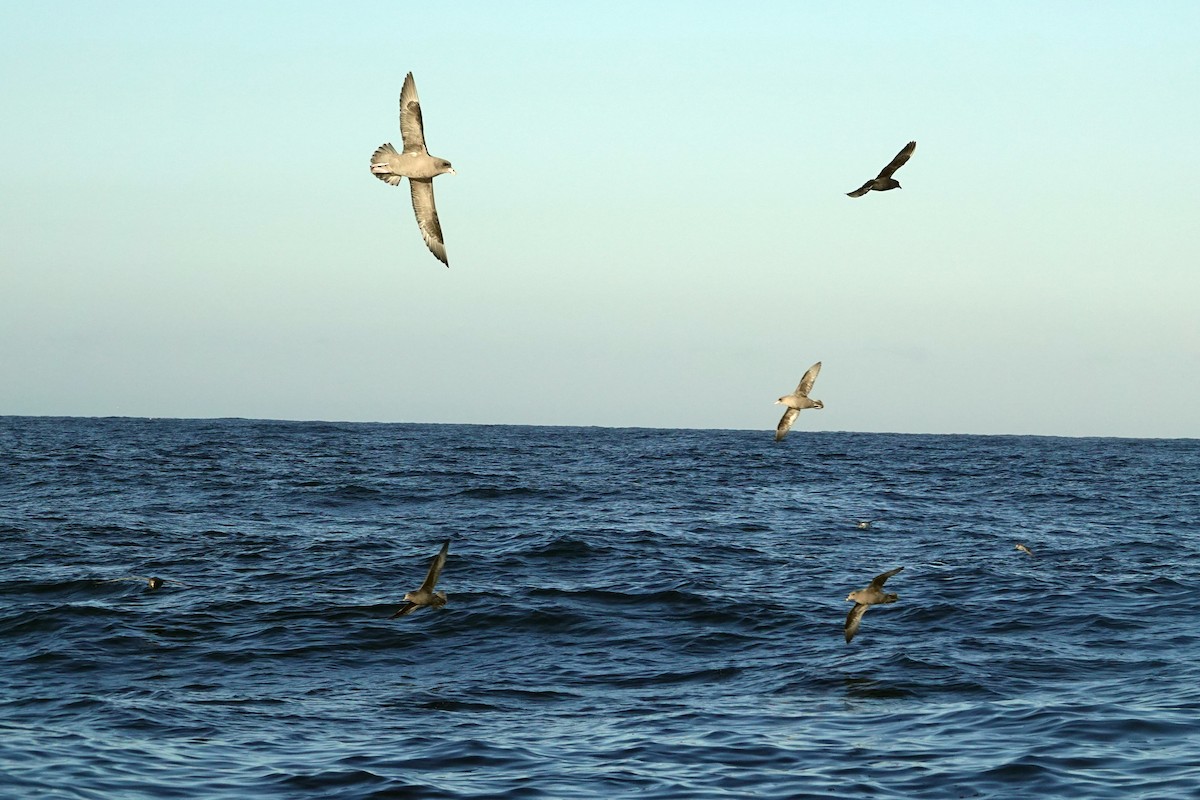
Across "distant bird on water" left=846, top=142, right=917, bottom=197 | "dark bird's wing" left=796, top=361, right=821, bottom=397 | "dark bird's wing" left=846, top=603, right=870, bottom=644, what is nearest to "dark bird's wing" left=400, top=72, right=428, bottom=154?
"distant bird on water" left=846, top=142, right=917, bottom=197

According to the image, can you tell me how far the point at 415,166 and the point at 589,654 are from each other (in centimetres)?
822

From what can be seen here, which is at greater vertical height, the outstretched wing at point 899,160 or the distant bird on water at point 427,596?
the outstretched wing at point 899,160

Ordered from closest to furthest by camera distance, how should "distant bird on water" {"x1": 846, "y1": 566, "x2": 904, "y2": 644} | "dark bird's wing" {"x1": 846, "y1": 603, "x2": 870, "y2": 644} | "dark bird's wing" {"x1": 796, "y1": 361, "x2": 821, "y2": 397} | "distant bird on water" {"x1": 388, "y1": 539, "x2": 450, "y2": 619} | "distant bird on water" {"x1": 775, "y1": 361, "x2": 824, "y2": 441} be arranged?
1. "distant bird on water" {"x1": 388, "y1": 539, "x2": 450, "y2": 619}
2. "distant bird on water" {"x1": 846, "y1": 566, "x2": 904, "y2": 644}
3. "dark bird's wing" {"x1": 846, "y1": 603, "x2": 870, "y2": 644}
4. "distant bird on water" {"x1": 775, "y1": 361, "x2": 824, "y2": 441}
5. "dark bird's wing" {"x1": 796, "y1": 361, "x2": 821, "y2": 397}

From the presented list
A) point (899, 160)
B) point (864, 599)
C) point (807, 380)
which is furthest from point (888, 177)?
point (864, 599)

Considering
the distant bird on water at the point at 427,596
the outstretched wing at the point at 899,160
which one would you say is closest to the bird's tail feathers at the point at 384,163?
the distant bird on water at the point at 427,596

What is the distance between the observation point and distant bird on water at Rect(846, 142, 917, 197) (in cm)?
1658

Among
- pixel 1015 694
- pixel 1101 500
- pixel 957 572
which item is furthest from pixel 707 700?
pixel 1101 500

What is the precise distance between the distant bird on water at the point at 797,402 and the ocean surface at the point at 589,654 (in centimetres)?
321

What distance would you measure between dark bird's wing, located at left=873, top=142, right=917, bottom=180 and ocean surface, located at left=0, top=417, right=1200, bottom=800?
6410 millimetres

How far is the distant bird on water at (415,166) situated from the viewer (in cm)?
1248

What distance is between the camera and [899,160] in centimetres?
1722

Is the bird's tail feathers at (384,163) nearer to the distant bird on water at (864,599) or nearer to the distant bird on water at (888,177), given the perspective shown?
the distant bird on water at (888,177)

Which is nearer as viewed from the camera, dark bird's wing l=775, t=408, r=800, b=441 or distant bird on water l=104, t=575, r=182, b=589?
dark bird's wing l=775, t=408, r=800, b=441

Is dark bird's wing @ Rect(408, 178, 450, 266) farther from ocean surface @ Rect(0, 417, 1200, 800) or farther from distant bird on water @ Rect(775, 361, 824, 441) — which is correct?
distant bird on water @ Rect(775, 361, 824, 441)
